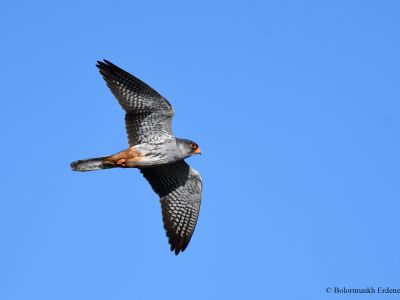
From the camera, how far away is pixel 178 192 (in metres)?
18.8

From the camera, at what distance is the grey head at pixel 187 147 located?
1748cm

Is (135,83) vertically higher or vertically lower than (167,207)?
higher

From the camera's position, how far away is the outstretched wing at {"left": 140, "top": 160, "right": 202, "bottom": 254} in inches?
730

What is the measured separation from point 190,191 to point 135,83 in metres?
3.03

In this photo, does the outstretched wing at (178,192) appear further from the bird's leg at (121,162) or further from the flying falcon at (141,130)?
the bird's leg at (121,162)

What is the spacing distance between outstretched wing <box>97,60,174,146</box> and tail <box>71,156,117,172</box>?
0.64m

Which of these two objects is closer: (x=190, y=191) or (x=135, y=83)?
(x=135, y=83)

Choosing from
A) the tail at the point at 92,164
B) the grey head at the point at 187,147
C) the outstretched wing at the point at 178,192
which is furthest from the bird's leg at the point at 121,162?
the outstretched wing at the point at 178,192

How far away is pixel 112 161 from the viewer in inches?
682

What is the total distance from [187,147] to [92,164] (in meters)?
1.99

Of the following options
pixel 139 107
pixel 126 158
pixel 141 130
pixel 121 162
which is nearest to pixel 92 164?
pixel 121 162

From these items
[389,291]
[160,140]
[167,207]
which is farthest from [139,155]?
[389,291]

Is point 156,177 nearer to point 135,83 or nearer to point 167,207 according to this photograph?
point 167,207

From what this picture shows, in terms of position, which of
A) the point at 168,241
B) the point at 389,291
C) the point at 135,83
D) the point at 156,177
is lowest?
the point at 389,291
